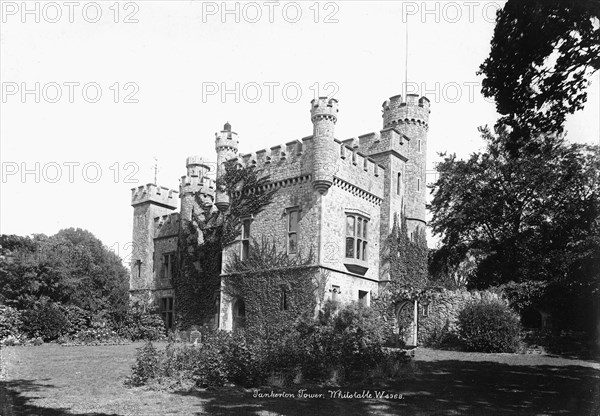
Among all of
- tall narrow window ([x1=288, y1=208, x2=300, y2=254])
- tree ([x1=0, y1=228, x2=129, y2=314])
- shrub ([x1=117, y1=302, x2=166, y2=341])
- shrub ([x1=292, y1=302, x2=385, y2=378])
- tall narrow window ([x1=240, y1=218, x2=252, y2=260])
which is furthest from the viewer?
shrub ([x1=117, y1=302, x2=166, y2=341])

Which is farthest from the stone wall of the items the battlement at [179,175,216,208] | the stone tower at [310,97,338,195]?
the battlement at [179,175,216,208]

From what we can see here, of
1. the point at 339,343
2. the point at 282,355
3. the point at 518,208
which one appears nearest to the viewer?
the point at 282,355

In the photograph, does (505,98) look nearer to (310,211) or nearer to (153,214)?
(310,211)

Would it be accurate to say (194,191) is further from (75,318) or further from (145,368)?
(145,368)

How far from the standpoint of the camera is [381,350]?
738 inches

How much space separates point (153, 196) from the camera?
40.4m

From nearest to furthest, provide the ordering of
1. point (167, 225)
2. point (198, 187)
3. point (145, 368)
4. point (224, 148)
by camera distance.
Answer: point (145, 368)
point (224, 148)
point (198, 187)
point (167, 225)

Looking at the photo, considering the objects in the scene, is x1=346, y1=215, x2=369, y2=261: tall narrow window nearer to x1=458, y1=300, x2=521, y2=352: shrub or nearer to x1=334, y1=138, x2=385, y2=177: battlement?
x1=334, y1=138, x2=385, y2=177: battlement

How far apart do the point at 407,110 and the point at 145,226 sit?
62.6 feet

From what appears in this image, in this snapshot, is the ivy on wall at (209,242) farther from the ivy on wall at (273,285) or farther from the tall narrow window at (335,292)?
the tall narrow window at (335,292)

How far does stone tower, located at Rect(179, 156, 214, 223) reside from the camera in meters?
34.9

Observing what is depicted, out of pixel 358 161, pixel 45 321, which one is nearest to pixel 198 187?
pixel 45 321

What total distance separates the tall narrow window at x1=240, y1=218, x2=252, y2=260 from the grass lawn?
9.85 meters

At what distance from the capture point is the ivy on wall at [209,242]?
2894 cm
